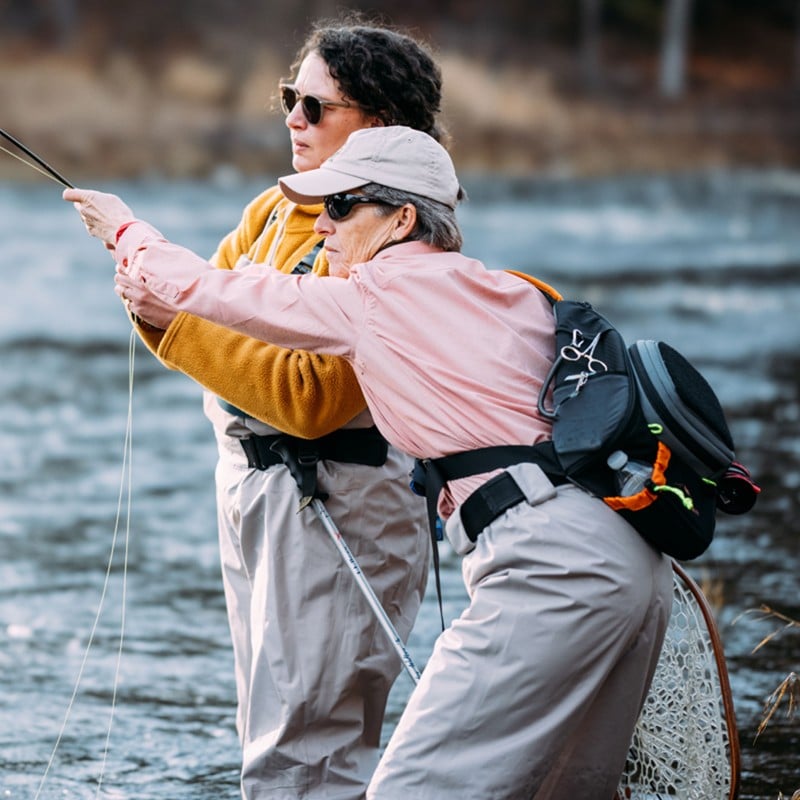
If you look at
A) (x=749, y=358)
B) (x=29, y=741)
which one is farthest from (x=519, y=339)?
(x=749, y=358)

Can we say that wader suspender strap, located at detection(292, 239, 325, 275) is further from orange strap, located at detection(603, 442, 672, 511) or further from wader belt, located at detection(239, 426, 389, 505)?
orange strap, located at detection(603, 442, 672, 511)

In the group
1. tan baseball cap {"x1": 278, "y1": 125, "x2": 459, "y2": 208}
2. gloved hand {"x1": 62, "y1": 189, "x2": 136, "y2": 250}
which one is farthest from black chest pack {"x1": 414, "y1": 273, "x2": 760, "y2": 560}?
gloved hand {"x1": 62, "y1": 189, "x2": 136, "y2": 250}

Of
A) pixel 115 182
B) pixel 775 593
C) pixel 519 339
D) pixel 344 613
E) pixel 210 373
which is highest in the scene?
pixel 519 339

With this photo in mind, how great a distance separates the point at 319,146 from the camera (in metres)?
3.60

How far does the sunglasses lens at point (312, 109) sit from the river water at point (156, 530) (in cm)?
192

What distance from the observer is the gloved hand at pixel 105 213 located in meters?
3.28

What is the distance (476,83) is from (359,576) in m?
39.6

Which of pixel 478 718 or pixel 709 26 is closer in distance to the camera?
pixel 478 718

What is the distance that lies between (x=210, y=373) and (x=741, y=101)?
141ft

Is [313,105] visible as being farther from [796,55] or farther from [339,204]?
[796,55]

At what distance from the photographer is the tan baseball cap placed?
10.0 ft

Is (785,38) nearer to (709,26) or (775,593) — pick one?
(709,26)

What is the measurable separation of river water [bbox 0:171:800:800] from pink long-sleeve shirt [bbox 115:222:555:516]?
183 cm

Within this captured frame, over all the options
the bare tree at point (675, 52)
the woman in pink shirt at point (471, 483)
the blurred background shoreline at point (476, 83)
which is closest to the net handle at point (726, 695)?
the woman in pink shirt at point (471, 483)
